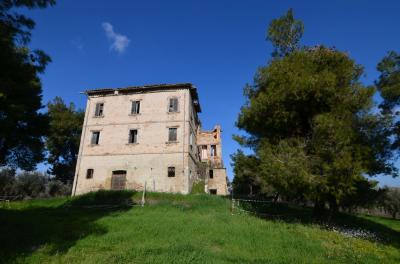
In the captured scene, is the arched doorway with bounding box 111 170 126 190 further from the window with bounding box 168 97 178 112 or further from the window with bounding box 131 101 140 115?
the window with bounding box 168 97 178 112

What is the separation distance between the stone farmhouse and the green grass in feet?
34.7

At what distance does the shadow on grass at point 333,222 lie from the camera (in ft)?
44.6

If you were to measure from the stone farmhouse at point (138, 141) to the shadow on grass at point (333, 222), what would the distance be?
25.8ft

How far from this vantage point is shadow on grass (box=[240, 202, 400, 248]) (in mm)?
13597

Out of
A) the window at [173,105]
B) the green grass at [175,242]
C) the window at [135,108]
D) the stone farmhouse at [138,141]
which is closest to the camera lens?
the green grass at [175,242]

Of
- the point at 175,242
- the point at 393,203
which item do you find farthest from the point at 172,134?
the point at 393,203

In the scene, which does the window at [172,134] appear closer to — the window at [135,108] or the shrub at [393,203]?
the window at [135,108]

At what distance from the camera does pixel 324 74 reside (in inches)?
621

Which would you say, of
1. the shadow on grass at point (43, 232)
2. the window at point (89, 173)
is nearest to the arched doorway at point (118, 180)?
the window at point (89, 173)

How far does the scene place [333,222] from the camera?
1678 cm

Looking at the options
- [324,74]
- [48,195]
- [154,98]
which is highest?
[154,98]

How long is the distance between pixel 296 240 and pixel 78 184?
2135 cm

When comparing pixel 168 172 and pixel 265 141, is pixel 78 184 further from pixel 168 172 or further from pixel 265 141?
Answer: pixel 265 141

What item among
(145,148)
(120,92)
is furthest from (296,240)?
(120,92)
